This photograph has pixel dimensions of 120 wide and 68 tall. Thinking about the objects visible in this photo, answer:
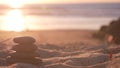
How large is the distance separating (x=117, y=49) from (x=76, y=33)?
19473mm

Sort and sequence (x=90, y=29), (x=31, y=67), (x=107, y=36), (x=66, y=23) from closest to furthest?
(x=31, y=67) < (x=107, y=36) < (x=90, y=29) < (x=66, y=23)

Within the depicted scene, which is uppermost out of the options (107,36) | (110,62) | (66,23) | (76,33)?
(66,23)

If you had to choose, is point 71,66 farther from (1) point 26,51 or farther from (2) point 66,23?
(2) point 66,23

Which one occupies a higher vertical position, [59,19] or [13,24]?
[59,19]

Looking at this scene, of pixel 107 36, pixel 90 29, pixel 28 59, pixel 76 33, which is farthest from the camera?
pixel 90 29

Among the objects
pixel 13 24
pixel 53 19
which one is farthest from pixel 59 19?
pixel 13 24

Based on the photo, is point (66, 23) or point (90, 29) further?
point (66, 23)

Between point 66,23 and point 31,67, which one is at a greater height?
point 66,23

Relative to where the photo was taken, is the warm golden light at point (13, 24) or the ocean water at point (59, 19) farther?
the ocean water at point (59, 19)

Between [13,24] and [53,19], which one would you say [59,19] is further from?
[13,24]

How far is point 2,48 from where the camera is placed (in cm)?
1356

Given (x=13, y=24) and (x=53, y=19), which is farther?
(x=53, y=19)

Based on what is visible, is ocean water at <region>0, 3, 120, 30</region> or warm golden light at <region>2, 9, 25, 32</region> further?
ocean water at <region>0, 3, 120, 30</region>

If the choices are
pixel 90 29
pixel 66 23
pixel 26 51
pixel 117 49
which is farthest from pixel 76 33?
pixel 26 51
